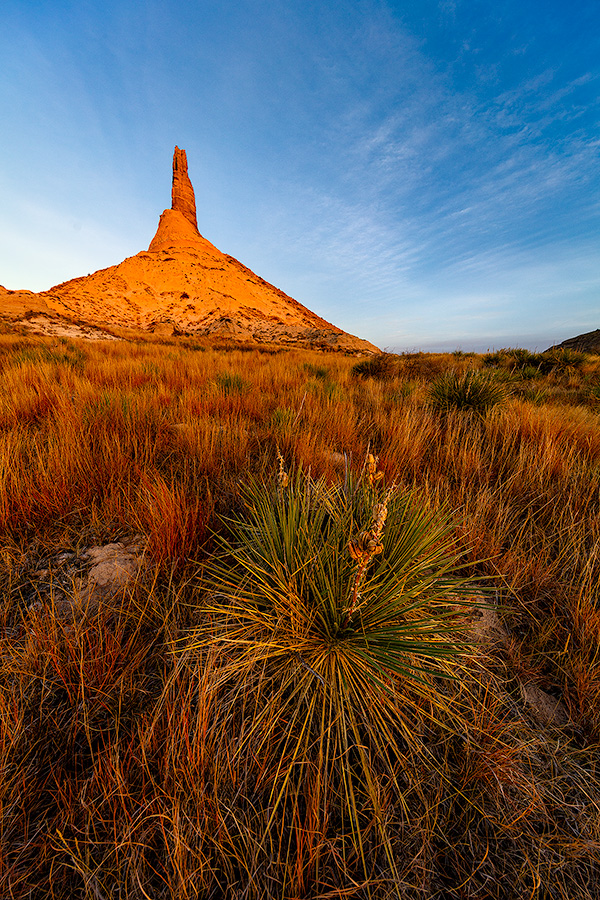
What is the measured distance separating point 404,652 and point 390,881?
0.43m

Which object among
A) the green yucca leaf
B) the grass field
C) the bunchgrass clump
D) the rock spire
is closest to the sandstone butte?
the rock spire

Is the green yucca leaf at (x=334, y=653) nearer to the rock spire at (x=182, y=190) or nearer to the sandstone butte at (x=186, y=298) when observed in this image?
the sandstone butte at (x=186, y=298)

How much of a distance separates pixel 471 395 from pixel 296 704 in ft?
11.1

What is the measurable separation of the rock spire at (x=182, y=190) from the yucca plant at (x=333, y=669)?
75.0m

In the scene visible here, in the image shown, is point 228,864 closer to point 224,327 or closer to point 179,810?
point 179,810

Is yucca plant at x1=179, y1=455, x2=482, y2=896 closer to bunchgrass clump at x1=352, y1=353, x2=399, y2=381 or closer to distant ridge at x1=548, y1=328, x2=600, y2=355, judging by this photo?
bunchgrass clump at x1=352, y1=353, x2=399, y2=381

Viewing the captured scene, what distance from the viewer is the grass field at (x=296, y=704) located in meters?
0.67

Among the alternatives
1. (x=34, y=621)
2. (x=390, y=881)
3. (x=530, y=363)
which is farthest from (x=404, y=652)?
(x=530, y=363)

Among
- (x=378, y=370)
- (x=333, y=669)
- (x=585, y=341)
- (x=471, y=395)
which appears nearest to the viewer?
(x=333, y=669)

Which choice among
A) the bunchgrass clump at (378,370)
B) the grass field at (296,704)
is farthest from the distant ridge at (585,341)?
the grass field at (296,704)

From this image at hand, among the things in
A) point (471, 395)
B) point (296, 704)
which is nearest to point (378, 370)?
point (471, 395)

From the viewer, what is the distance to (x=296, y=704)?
0.90 meters

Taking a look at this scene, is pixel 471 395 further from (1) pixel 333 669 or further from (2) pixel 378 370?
(2) pixel 378 370

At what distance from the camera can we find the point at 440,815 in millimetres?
771
